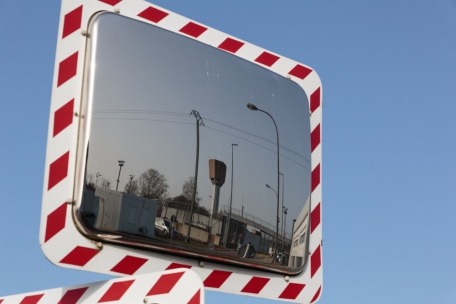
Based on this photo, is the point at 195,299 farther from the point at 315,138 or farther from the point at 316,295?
the point at 315,138

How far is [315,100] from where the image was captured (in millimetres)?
3143

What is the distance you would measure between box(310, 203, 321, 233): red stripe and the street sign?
0.96 m

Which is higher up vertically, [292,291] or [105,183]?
[105,183]

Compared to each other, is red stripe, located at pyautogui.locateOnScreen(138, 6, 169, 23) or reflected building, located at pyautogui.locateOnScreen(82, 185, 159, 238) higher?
red stripe, located at pyautogui.locateOnScreen(138, 6, 169, 23)

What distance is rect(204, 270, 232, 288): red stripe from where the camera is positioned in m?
2.46

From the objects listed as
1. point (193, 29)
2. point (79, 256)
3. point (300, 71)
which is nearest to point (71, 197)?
point (79, 256)

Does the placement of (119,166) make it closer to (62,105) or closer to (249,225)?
(62,105)

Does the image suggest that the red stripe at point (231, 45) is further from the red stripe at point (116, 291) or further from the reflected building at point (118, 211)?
the red stripe at point (116, 291)

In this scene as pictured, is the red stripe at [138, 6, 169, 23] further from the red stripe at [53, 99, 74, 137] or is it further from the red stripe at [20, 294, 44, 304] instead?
the red stripe at [20, 294, 44, 304]

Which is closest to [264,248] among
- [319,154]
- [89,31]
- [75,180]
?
[319,154]

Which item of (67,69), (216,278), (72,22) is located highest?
(72,22)

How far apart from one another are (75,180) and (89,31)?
58cm

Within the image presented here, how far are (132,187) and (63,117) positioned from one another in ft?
1.12

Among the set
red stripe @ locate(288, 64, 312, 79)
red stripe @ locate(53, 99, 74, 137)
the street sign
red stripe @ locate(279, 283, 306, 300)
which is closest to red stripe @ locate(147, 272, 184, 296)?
the street sign
